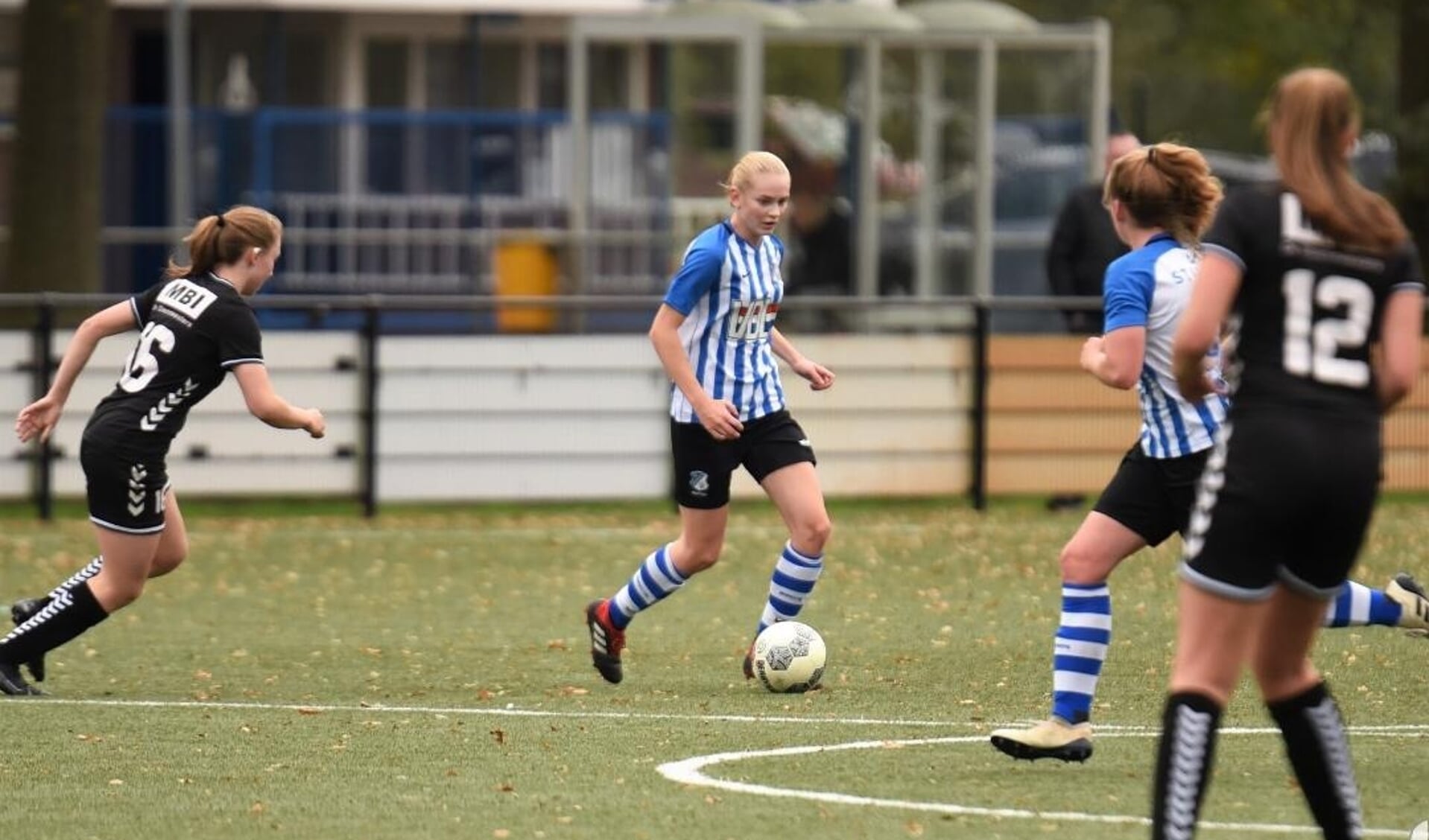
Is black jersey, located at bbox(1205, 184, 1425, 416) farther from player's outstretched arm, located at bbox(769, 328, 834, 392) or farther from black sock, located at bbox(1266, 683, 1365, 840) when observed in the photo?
player's outstretched arm, located at bbox(769, 328, 834, 392)

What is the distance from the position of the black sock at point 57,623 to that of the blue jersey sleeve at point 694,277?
2.31 meters

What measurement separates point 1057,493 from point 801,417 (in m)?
1.84

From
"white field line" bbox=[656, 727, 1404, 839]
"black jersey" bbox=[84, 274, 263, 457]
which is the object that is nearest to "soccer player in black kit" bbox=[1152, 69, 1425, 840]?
"white field line" bbox=[656, 727, 1404, 839]

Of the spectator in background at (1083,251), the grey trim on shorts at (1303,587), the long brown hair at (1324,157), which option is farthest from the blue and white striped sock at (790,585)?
the spectator in background at (1083,251)

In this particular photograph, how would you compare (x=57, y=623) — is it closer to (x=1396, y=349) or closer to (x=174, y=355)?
(x=174, y=355)

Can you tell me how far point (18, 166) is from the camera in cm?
2162

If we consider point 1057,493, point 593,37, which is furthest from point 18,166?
point 1057,493

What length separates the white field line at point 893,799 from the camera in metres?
7.04

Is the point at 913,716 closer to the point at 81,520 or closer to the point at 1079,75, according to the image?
the point at 81,520

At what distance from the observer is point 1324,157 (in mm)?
5949

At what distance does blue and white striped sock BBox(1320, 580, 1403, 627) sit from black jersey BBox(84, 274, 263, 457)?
373 centimetres

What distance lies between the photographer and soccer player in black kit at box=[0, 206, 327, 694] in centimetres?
971

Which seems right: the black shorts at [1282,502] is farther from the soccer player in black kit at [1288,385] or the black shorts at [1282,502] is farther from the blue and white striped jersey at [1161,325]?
the blue and white striped jersey at [1161,325]

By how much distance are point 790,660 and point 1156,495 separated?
2.14m
